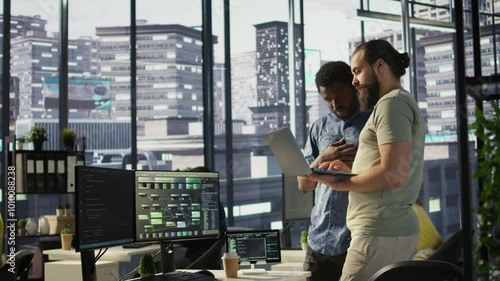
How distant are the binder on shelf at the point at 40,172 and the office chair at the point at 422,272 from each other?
5.20 m

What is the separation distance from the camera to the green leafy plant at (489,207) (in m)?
1.45

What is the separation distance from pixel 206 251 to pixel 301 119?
160 inches

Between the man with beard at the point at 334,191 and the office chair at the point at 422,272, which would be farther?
the man with beard at the point at 334,191

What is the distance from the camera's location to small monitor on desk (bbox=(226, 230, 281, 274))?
3.49 m

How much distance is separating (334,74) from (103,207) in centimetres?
124

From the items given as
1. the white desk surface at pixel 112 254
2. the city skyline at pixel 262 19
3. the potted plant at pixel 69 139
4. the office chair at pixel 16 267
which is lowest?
the white desk surface at pixel 112 254

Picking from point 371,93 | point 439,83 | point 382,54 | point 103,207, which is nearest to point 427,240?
point 371,93

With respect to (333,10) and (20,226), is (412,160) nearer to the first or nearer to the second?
(20,226)

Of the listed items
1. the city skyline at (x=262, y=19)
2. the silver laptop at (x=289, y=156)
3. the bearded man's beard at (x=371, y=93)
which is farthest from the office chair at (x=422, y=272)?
the city skyline at (x=262, y=19)

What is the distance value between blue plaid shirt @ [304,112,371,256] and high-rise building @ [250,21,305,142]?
18.4ft

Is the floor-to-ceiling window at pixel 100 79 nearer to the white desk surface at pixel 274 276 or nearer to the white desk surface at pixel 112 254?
the white desk surface at pixel 112 254

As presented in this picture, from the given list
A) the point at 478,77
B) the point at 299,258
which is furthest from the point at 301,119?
the point at 478,77

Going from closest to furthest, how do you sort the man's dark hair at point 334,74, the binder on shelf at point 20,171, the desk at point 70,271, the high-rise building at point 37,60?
the man's dark hair at point 334,74
the desk at point 70,271
the binder on shelf at point 20,171
the high-rise building at point 37,60

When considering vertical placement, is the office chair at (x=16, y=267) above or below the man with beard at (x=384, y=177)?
below
